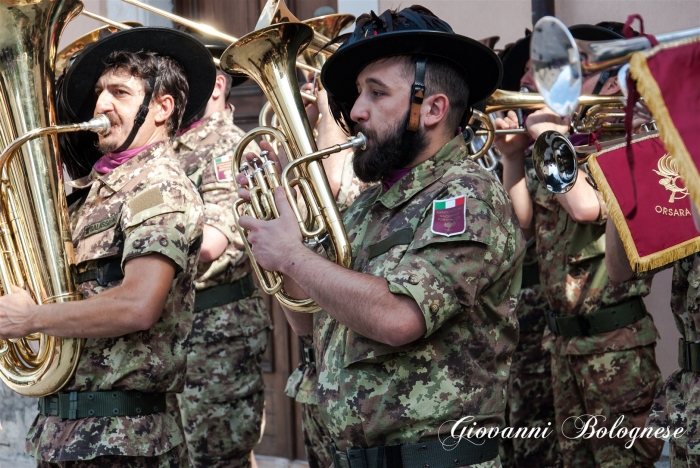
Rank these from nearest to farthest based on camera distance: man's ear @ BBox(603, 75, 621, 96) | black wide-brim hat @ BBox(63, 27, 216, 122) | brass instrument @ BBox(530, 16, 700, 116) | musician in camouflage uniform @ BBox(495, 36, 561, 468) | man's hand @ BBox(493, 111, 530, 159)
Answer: brass instrument @ BBox(530, 16, 700, 116) < man's ear @ BBox(603, 75, 621, 96) < black wide-brim hat @ BBox(63, 27, 216, 122) < man's hand @ BBox(493, 111, 530, 159) < musician in camouflage uniform @ BBox(495, 36, 561, 468)

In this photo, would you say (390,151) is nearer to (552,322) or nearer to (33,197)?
(33,197)

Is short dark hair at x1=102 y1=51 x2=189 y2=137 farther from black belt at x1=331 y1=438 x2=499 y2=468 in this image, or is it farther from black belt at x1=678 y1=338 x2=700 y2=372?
black belt at x1=678 y1=338 x2=700 y2=372

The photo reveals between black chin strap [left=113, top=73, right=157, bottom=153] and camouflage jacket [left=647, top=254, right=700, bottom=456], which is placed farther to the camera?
black chin strap [left=113, top=73, right=157, bottom=153]

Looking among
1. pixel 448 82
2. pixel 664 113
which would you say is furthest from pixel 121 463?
pixel 664 113

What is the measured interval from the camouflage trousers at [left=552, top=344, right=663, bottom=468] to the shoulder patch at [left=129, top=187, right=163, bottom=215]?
207 cm

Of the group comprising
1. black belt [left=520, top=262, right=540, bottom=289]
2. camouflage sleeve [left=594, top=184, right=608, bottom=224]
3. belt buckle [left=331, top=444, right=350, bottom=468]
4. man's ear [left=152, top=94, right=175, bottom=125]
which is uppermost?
man's ear [left=152, top=94, right=175, bottom=125]

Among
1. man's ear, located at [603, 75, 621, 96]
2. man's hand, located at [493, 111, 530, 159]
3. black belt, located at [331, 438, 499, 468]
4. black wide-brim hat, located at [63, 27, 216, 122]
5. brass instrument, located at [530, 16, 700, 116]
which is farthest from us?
man's hand, located at [493, 111, 530, 159]

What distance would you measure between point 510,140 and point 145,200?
199 cm

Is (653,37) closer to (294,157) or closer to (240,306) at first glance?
(294,157)

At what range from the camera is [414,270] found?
2.61 meters

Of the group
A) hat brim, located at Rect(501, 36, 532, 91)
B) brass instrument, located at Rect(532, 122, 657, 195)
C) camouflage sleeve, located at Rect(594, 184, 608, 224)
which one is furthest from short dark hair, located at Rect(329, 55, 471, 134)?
hat brim, located at Rect(501, 36, 532, 91)

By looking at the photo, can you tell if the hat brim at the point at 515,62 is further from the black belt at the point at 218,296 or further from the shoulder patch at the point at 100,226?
the shoulder patch at the point at 100,226

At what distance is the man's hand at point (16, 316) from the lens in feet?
10.7

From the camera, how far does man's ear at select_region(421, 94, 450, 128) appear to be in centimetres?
291
